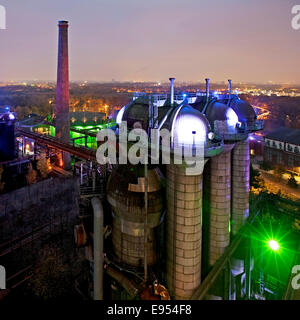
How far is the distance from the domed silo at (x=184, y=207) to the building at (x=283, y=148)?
36.3 meters

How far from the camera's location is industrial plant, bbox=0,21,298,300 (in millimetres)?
12906

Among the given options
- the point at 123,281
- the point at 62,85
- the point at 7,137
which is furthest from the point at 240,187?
the point at 62,85

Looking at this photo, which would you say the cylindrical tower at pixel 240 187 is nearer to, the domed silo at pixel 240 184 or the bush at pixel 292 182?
the domed silo at pixel 240 184

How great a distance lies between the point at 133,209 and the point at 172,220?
1.94 metres

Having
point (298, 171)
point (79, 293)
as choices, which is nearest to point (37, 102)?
point (298, 171)

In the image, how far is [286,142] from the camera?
45.3 meters

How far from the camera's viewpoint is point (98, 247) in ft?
46.2

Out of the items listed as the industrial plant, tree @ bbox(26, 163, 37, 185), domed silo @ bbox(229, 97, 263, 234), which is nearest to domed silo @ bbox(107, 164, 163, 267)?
the industrial plant

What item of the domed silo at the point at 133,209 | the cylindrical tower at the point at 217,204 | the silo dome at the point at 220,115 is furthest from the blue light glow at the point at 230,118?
the domed silo at the point at 133,209

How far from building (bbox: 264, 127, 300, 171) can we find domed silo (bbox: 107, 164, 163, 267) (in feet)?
121

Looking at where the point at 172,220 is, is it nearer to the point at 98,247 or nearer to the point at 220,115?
the point at 98,247

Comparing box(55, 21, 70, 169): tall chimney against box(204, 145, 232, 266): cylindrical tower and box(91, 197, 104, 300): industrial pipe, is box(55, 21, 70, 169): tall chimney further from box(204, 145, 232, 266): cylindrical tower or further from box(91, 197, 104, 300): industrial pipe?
box(204, 145, 232, 266): cylindrical tower
